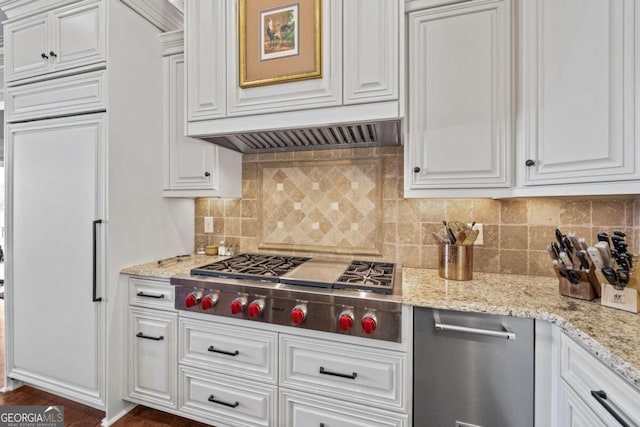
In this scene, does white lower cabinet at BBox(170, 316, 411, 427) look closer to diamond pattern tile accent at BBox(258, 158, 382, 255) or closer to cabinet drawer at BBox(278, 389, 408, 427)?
cabinet drawer at BBox(278, 389, 408, 427)

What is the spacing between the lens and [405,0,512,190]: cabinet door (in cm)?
142

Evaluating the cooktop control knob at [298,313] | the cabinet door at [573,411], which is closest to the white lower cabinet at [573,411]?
the cabinet door at [573,411]

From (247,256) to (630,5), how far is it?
7.41 feet

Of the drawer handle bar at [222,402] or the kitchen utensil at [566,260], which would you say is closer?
the kitchen utensil at [566,260]

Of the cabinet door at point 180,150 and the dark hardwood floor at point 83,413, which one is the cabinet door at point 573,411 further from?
the cabinet door at point 180,150

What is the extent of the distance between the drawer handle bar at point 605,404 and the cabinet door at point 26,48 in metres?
3.16

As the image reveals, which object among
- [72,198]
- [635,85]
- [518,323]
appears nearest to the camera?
[635,85]

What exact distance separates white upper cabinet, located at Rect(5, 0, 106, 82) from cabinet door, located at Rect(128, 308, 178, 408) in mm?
1598

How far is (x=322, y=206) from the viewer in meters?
2.09

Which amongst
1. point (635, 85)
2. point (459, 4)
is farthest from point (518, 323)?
point (459, 4)

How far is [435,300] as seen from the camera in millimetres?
1259

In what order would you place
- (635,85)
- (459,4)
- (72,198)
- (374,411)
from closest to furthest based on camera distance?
(635,85), (374,411), (459,4), (72,198)

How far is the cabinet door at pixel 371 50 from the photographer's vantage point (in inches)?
56.3

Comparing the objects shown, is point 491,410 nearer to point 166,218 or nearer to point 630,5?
point 630,5
